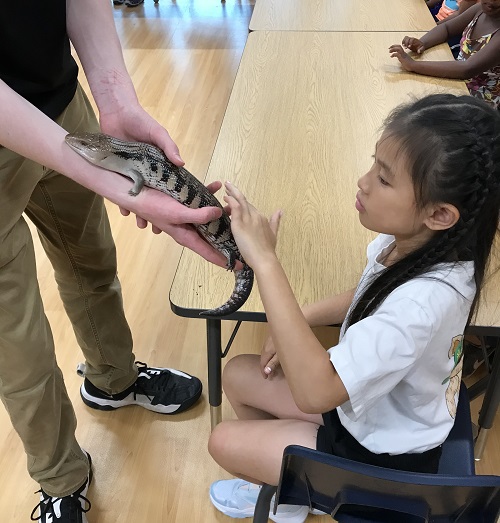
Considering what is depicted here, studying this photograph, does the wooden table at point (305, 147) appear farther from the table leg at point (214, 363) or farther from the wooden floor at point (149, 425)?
the wooden floor at point (149, 425)

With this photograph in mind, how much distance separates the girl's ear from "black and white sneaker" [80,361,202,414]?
3.83 ft

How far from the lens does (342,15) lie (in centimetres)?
252

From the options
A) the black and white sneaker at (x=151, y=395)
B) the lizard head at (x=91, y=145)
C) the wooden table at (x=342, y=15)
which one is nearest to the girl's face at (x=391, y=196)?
the lizard head at (x=91, y=145)

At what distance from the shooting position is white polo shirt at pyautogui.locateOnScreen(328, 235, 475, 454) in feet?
3.01

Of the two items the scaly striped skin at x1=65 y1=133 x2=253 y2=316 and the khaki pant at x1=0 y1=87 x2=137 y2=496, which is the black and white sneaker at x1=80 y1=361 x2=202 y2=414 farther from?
the scaly striped skin at x1=65 y1=133 x2=253 y2=316

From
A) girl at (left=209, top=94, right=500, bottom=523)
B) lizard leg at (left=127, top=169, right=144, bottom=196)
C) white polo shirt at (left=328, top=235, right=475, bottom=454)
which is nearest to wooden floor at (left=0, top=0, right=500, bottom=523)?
A: lizard leg at (left=127, top=169, right=144, bottom=196)

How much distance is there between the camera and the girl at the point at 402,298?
0.93 metres

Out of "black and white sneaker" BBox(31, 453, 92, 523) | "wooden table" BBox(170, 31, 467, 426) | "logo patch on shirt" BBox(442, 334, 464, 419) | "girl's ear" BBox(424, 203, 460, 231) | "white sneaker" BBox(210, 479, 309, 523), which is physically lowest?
"white sneaker" BBox(210, 479, 309, 523)

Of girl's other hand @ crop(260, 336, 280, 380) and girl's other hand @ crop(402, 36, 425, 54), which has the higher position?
girl's other hand @ crop(402, 36, 425, 54)

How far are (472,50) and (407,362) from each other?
5.91 ft

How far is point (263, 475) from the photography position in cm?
118

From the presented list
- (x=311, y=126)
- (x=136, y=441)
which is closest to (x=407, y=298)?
(x=311, y=126)

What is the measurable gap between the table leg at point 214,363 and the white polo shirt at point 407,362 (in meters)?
0.35

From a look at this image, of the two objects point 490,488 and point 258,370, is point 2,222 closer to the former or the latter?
point 258,370
